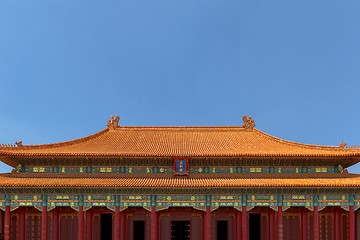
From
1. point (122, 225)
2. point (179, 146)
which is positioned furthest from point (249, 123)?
point (122, 225)

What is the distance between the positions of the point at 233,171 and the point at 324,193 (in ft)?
18.1

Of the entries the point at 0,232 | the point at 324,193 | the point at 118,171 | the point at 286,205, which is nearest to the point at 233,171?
the point at 286,205

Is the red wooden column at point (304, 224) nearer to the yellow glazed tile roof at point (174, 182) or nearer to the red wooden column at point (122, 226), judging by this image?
the yellow glazed tile roof at point (174, 182)

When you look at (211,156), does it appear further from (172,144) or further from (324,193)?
(324,193)

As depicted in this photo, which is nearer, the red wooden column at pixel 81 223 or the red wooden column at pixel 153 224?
the red wooden column at pixel 153 224

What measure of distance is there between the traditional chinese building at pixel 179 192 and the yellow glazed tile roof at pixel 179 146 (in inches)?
2.8

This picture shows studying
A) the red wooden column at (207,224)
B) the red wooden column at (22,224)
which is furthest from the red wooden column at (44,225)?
the red wooden column at (207,224)

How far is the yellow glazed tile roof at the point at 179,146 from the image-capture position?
980 inches

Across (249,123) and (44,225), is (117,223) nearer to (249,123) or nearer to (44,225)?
(44,225)

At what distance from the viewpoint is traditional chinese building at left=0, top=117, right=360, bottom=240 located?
23828 mm

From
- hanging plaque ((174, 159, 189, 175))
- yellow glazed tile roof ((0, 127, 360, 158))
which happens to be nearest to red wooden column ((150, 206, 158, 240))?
hanging plaque ((174, 159, 189, 175))

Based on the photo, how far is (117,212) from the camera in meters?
23.8

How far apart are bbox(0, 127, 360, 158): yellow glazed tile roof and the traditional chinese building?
7 cm

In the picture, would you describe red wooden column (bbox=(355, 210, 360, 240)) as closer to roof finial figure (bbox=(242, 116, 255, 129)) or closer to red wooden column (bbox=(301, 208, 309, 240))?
red wooden column (bbox=(301, 208, 309, 240))
